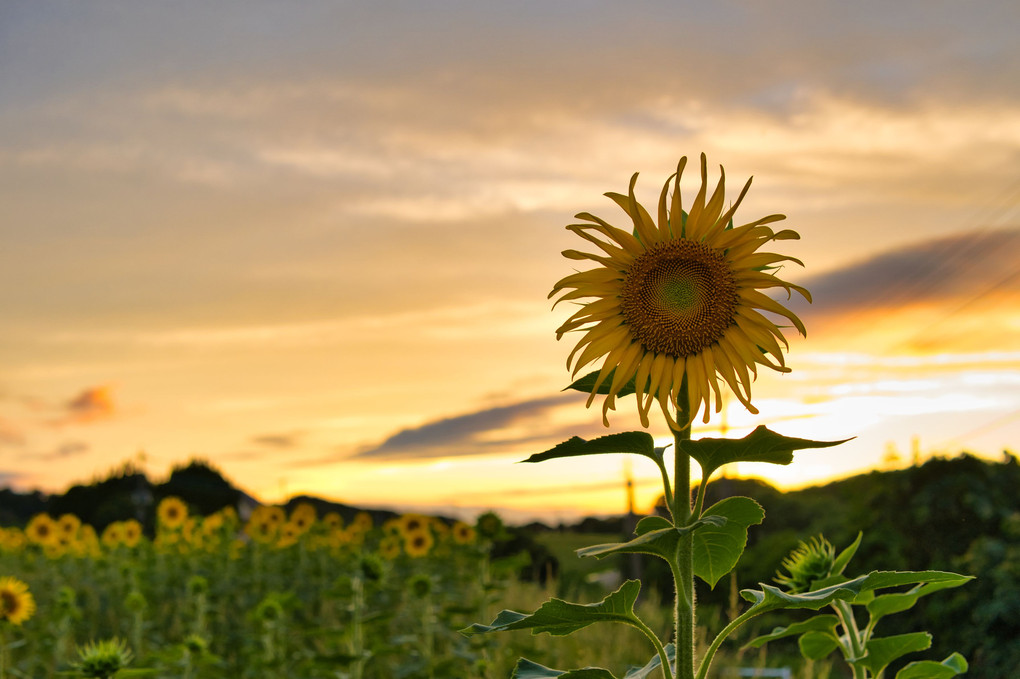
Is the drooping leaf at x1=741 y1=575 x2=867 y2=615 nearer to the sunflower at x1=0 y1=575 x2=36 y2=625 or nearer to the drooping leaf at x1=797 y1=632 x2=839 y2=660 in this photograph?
the drooping leaf at x1=797 y1=632 x2=839 y2=660

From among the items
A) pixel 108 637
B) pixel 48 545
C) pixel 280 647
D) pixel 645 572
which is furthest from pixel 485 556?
pixel 645 572

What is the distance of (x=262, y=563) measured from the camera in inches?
453

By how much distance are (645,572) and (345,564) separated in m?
9.03

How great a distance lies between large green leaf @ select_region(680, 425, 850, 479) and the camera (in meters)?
1.97

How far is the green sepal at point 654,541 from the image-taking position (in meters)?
1.87

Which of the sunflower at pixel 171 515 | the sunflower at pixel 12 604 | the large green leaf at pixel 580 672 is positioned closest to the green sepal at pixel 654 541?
the large green leaf at pixel 580 672

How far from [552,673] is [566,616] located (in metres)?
0.34

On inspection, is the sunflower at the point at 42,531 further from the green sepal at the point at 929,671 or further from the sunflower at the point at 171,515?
the green sepal at the point at 929,671

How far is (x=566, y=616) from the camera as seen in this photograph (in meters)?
2.10

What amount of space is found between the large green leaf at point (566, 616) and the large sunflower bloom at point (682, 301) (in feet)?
1.33

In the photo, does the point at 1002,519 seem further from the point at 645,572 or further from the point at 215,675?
the point at 645,572

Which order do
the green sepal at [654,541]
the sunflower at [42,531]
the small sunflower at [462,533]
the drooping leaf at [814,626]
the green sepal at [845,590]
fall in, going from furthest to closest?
the sunflower at [42,531]
the small sunflower at [462,533]
the drooping leaf at [814,626]
the green sepal at [845,590]
the green sepal at [654,541]

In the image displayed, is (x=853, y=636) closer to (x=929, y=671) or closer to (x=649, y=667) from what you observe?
(x=929, y=671)

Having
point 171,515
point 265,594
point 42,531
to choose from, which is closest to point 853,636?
point 265,594
